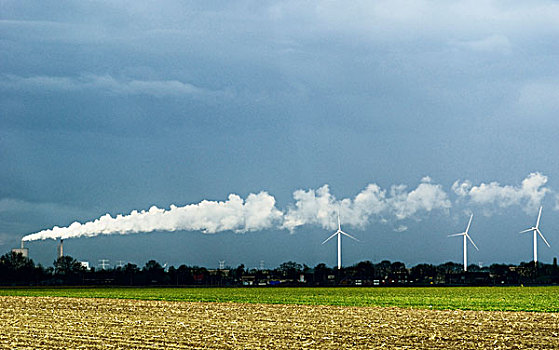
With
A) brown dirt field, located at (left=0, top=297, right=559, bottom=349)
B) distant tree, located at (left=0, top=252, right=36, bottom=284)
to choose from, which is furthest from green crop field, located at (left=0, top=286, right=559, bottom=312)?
distant tree, located at (left=0, top=252, right=36, bottom=284)

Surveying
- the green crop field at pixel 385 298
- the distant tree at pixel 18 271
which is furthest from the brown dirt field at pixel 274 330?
the distant tree at pixel 18 271

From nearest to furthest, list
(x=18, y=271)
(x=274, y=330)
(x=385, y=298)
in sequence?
1. (x=274, y=330)
2. (x=385, y=298)
3. (x=18, y=271)

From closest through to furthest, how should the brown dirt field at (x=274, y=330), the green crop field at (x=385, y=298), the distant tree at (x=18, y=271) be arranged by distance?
the brown dirt field at (x=274, y=330)
the green crop field at (x=385, y=298)
the distant tree at (x=18, y=271)

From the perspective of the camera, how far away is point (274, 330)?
125ft

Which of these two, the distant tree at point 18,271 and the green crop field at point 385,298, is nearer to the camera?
the green crop field at point 385,298

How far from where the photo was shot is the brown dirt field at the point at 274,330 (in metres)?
31.8

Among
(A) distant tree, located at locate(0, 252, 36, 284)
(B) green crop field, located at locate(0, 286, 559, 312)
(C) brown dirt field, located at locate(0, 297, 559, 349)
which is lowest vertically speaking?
(C) brown dirt field, located at locate(0, 297, 559, 349)

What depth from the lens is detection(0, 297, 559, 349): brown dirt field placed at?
31.8 m

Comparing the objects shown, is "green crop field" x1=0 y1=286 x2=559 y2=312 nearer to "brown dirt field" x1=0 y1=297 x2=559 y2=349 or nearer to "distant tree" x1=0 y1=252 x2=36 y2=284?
"brown dirt field" x1=0 y1=297 x2=559 y2=349

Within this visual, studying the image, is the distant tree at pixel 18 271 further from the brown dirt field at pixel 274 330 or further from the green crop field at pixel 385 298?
the brown dirt field at pixel 274 330

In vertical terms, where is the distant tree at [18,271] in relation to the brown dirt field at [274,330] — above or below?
above

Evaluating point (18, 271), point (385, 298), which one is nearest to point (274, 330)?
point (385, 298)

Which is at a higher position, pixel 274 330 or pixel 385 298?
pixel 385 298

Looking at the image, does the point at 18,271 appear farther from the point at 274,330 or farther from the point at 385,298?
the point at 274,330
